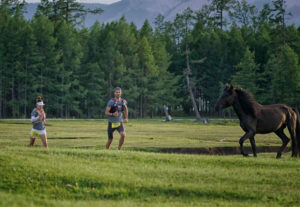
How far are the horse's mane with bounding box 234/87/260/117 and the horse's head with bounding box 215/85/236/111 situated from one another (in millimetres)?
297

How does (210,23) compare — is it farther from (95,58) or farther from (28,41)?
(28,41)

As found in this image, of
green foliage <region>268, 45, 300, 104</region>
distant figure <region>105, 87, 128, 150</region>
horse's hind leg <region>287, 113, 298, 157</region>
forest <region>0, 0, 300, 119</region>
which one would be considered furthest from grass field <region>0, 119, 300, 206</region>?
forest <region>0, 0, 300, 119</region>

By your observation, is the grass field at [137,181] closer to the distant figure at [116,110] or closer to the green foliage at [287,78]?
the distant figure at [116,110]

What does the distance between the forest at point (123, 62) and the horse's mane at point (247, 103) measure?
163ft

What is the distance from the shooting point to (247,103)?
59.2 ft

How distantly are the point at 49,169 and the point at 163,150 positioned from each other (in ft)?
40.7

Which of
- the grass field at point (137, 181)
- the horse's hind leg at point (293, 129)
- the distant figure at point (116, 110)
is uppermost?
the distant figure at point (116, 110)

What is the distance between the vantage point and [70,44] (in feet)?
239

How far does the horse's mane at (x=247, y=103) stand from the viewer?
18.0m

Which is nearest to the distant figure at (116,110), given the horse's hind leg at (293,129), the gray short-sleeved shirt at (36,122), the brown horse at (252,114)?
the gray short-sleeved shirt at (36,122)

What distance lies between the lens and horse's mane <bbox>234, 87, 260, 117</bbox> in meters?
18.0

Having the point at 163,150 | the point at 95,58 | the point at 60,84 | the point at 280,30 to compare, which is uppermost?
the point at 280,30

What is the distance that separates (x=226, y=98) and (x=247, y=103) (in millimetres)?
930

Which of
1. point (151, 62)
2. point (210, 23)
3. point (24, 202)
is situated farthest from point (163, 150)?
point (210, 23)
